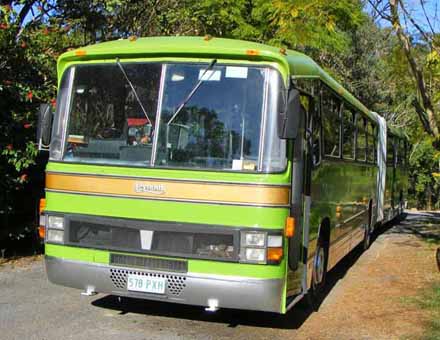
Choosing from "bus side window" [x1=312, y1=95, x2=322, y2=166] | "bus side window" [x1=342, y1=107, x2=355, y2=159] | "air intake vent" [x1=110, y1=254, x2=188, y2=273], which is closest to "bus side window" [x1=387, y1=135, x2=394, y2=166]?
"bus side window" [x1=342, y1=107, x2=355, y2=159]

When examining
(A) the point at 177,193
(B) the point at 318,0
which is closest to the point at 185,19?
(B) the point at 318,0

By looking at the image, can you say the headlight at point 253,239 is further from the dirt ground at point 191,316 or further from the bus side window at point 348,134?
the bus side window at point 348,134

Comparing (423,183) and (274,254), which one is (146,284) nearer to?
(274,254)

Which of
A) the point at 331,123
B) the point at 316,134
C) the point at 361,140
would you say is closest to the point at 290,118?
the point at 316,134

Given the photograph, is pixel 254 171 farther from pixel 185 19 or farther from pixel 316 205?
pixel 185 19

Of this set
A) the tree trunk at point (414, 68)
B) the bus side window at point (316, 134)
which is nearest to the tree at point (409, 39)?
the tree trunk at point (414, 68)

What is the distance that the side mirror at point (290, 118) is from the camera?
18.9 ft

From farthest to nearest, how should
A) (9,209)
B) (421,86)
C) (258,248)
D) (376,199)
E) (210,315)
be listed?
(376,199) → (421,86) → (9,209) → (210,315) → (258,248)

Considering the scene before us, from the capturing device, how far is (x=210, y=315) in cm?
709

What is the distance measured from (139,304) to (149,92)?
2.66 meters

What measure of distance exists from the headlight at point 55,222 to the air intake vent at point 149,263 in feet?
2.17

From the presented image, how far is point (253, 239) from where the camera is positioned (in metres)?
5.74

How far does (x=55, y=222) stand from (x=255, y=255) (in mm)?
2140

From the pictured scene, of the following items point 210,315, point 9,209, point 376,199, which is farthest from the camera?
point 376,199
